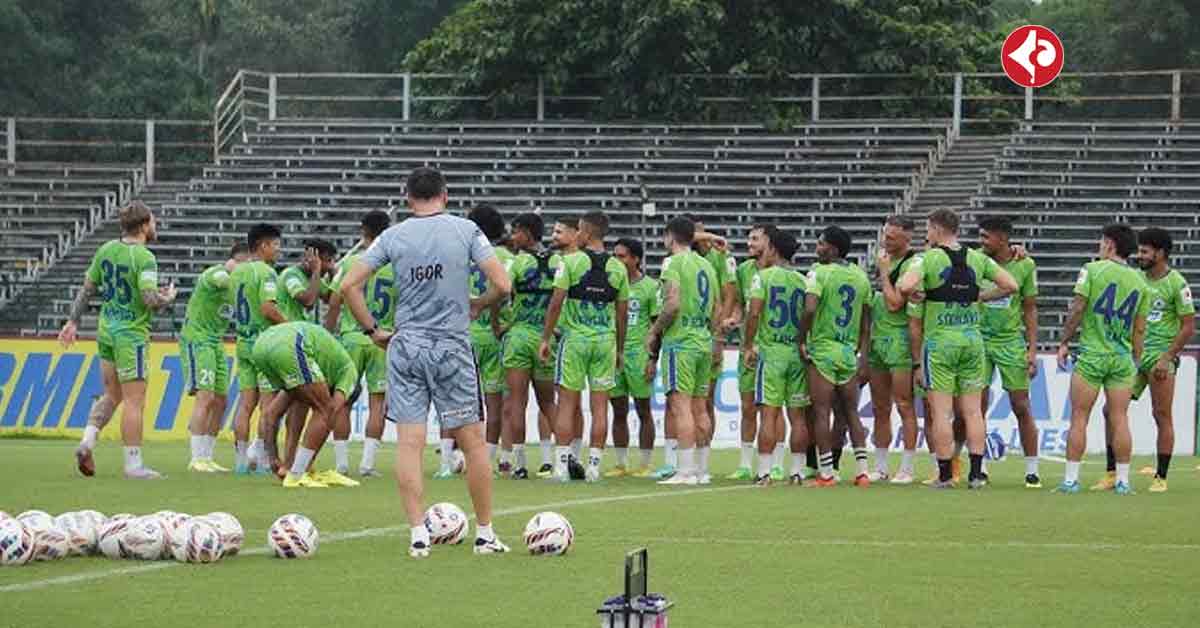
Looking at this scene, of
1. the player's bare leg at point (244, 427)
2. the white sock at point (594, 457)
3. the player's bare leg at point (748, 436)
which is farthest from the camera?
the player's bare leg at point (244, 427)

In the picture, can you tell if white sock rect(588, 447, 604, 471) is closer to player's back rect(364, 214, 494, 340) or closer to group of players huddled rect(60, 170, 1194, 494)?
group of players huddled rect(60, 170, 1194, 494)

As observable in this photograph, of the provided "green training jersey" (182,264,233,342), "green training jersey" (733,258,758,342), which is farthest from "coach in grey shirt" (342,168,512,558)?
"green training jersey" (182,264,233,342)

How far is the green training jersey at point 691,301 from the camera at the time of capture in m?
20.2

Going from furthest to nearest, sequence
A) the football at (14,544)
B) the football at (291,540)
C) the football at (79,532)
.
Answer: the football at (291,540) → the football at (79,532) → the football at (14,544)

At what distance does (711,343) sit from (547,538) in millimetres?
8013

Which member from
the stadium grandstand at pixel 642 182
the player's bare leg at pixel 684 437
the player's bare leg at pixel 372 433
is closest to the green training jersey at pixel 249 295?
the player's bare leg at pixel 372 433

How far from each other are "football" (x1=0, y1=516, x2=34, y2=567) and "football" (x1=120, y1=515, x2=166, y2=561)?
549 mm

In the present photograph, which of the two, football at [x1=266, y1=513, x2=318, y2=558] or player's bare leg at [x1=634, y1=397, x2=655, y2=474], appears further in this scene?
player's bare leg at [x1=634, y1=397, x2=655, y2=474]

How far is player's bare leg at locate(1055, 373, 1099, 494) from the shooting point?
19.0 m

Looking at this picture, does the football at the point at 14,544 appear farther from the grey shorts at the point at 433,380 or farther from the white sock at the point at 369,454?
the white sock at the point at 369,454
